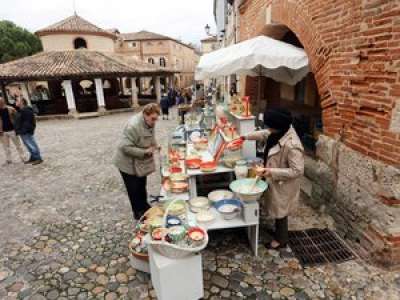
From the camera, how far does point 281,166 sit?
9.82ft

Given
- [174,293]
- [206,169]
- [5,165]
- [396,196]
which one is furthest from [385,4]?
[5,165]

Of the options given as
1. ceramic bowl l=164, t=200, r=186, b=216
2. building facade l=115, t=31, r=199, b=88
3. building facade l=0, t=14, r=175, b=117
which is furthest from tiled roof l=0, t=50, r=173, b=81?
building facade l=115, t=31, r=199, b=88

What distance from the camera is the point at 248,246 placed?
348 cm

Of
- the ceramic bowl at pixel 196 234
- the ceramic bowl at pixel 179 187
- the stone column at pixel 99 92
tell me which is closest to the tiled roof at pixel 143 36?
the stone column at pixel 99 92

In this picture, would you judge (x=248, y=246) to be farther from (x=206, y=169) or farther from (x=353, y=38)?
(x=353, y=38)

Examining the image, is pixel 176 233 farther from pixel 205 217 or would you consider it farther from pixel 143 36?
pixel 143 36

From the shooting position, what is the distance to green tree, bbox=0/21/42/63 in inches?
1204

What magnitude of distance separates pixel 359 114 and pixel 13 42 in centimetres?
3983

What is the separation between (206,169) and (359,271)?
2177mm

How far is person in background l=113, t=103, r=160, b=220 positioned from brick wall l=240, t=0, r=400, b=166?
253 cm

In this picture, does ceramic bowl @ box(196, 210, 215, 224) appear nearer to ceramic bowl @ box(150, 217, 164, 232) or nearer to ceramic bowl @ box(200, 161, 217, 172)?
ceramic bowl @ box(150, 217, 164, 232)

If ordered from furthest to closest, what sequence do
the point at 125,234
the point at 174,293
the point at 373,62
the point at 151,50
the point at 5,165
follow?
the point at 151,50, the point at 5,165, the point at 125,234, the point at 373,62, the point at 174,293

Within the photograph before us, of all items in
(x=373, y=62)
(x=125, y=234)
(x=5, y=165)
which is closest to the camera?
(x=373, y=62)

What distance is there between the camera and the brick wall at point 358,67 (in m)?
2.66
